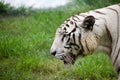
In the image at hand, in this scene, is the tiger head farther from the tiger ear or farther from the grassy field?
the grassy field

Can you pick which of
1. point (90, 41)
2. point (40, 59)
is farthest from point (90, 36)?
point (40, 59)

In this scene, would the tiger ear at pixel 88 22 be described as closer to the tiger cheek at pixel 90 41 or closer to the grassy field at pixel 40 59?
the tiger cheek at pixel 90 41

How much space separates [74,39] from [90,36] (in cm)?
13

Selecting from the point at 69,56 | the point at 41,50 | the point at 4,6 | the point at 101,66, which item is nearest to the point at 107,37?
the point at 69,56

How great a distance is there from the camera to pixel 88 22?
3.13 m

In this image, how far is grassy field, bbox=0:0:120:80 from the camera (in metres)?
4.46

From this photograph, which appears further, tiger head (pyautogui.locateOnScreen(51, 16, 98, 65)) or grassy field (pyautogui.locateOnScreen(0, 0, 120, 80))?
grassy field (pyautogui.locateOnScreen(0, 0, 120, 80))

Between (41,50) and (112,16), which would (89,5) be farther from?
(112,16)

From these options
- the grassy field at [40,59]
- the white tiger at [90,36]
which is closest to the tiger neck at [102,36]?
the white tiger at [90,36]

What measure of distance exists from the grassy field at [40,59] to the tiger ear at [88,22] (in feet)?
1.69

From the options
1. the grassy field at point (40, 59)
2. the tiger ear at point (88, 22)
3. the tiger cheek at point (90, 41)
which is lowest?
the grassy field at point (40, 59)

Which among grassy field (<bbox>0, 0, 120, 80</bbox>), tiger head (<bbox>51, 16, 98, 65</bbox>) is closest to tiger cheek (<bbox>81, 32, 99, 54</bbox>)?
tiger head (<bbox>51, 16, 98, 65</bbox>)

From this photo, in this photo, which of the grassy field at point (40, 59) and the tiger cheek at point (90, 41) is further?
the grassy field at point (40, 59)

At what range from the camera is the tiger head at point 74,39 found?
10.4ft
